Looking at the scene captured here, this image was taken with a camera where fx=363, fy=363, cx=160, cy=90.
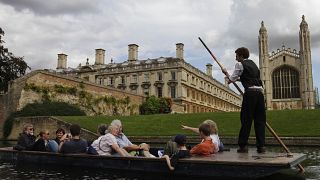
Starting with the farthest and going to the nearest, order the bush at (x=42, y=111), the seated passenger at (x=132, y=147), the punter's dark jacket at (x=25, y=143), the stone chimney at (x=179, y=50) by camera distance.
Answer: the stone chimney at (x=179, y=50)
the bush at (x=42, y=111)
the punter's dark jacket at (x=25, y=143)
the seated passenger at (x=132, y=147)

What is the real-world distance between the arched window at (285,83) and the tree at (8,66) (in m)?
48.9

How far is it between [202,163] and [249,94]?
73.2 inches

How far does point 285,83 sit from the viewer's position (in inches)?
2768

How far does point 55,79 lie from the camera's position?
118 ft

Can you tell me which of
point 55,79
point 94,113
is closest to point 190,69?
point 94,113

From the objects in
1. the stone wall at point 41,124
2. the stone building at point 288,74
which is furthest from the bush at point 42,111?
the stone building at point 288,74

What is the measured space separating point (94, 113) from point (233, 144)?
2362 cm

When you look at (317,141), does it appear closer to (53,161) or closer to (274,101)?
(53,161)

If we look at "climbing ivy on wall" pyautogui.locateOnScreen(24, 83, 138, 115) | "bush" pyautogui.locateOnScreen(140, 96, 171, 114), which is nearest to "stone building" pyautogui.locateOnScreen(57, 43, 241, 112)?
"bush" pyautogui.locateOnScreen(140, 96, 171, 114)

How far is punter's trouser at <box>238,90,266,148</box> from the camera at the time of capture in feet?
25.3

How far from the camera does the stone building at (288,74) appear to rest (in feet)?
221

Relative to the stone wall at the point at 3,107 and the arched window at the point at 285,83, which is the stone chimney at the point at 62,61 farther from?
the arched window at the point at 285,83

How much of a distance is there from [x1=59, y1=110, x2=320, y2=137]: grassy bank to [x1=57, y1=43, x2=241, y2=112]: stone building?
89.3 ft

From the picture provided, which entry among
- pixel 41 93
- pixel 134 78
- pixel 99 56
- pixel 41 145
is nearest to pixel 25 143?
pixel 41 145
